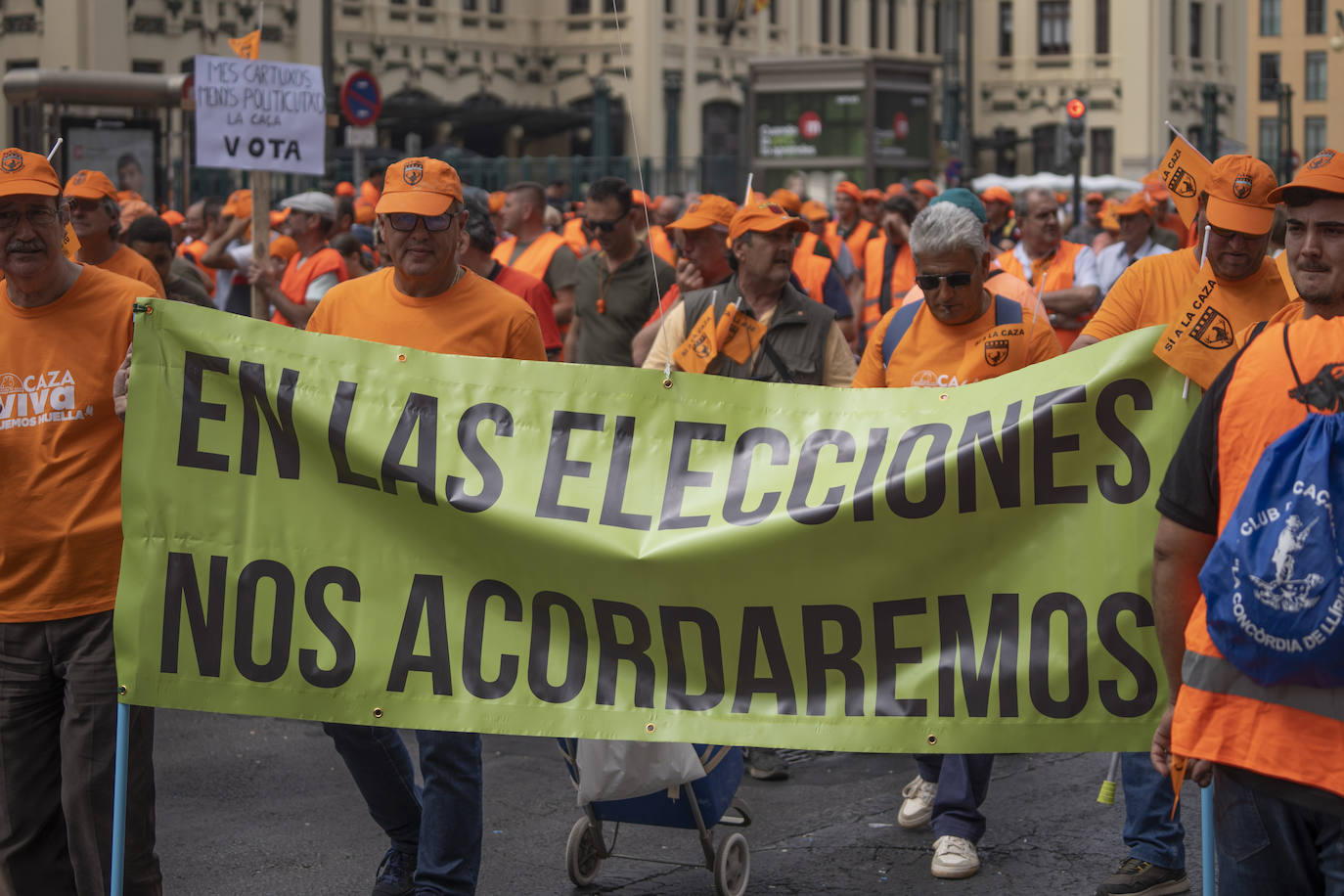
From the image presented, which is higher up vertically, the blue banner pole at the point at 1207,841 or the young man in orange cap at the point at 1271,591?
the young man in orange cap at the point at 1271,591

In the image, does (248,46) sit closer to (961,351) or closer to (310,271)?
(310,271)

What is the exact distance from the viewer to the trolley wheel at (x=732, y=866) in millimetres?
5207

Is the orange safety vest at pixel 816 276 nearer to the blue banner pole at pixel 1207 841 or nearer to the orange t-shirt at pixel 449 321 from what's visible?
the orange t-shirt at pixel 449 321

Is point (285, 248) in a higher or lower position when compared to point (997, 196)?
lower

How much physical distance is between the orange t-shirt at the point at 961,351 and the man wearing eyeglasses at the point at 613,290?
327 centimetres

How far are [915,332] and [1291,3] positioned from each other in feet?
315

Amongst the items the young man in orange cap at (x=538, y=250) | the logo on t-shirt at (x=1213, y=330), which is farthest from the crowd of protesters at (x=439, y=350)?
the young man in orange cap at (x=538, y=250)

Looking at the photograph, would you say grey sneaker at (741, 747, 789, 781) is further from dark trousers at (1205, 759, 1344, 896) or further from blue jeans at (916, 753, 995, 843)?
dark trousers at (1205, 759, 1344, 896)

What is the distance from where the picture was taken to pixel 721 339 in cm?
617

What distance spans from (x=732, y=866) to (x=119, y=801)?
189 centimetres

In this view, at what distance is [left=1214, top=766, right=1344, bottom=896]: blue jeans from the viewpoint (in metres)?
3.01

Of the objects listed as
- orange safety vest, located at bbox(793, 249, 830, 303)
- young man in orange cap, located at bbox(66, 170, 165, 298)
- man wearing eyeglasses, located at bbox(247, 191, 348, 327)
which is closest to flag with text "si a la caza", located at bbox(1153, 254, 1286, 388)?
orange safety vest, located at bbox(793, 249, 830, 303)

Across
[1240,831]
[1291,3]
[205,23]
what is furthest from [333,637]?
[1291,3]

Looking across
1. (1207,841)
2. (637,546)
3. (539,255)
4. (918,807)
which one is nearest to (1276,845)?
(1207,841)
